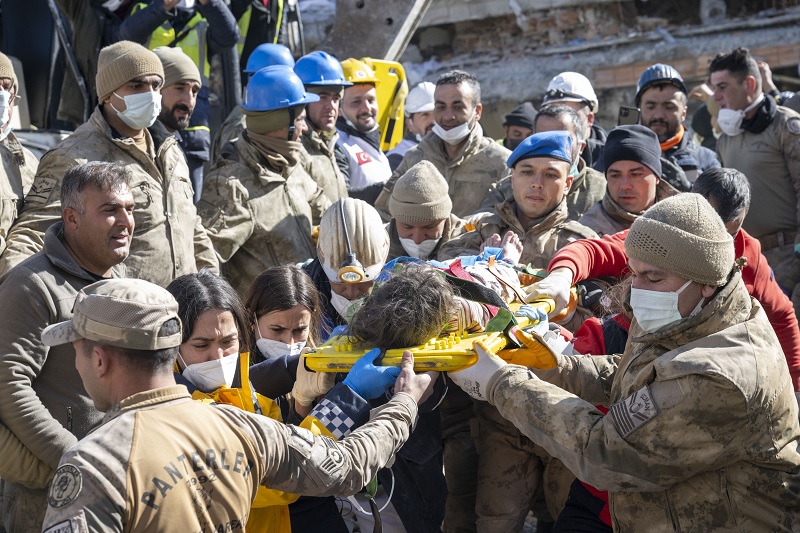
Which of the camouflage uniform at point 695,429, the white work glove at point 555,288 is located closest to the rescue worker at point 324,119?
the white work glove at point 555,288

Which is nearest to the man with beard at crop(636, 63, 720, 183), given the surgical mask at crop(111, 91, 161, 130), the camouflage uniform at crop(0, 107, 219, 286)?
the camouflage uniform at crop(0, 107, 219, 286)

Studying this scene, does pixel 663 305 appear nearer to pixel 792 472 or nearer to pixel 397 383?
pixel 792 472

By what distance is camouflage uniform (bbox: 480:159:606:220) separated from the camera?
5961 mm

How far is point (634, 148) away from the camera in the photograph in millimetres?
5332

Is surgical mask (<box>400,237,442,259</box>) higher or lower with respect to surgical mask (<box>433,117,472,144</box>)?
lower

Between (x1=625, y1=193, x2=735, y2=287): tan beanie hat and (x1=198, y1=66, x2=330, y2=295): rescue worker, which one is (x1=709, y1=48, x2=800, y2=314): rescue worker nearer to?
(x1=198, y1=66, x2=330, y2=295): rescue worker

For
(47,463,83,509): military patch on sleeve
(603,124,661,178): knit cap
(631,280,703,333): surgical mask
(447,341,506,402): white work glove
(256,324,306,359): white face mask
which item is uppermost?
(47,463,83,509): military patch on sleeve

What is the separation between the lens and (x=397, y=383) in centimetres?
350

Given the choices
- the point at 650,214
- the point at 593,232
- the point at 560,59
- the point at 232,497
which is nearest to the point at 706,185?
the point at 593,232

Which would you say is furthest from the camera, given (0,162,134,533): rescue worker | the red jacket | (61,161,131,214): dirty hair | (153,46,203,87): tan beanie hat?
(153,46,203,87): tan beanie hat

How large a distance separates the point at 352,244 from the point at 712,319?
1.78 metres

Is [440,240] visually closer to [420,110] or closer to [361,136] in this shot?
[361,136]

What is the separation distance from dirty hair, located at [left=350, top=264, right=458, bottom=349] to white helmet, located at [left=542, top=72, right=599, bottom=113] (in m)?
3.92

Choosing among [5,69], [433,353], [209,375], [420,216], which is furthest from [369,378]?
[5,69]
